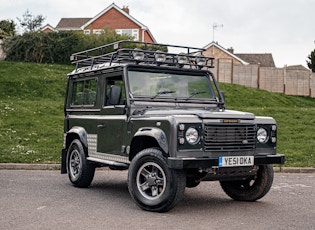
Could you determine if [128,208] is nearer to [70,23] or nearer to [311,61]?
[311,61]

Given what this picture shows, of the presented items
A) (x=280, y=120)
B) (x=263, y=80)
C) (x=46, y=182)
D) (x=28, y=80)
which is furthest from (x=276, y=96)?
(x=46, y=182)

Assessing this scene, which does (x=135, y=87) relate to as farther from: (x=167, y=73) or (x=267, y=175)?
(x=267, y=175)

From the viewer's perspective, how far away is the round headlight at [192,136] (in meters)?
7.51

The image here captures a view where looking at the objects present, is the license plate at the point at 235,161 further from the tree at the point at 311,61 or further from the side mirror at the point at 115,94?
the tree at the point at 311,61

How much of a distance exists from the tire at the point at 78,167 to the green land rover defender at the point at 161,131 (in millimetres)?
18

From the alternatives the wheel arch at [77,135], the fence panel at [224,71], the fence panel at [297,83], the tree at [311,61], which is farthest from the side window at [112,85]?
the tree at [311,61]

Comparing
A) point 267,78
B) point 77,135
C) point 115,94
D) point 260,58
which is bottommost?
point 77,135

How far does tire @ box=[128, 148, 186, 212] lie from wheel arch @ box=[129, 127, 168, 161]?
152 mm

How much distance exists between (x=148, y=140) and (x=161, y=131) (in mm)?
652

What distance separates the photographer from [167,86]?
913 centimetres

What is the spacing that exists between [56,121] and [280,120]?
26.9 feet

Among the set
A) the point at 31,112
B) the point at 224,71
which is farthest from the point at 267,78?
the point at 31,112

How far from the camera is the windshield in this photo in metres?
8.91

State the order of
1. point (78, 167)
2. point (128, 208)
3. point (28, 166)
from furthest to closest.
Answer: point (28, 166)
point (78, 167)
point (128, 208)
